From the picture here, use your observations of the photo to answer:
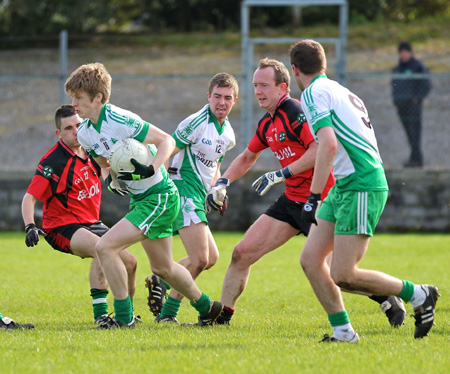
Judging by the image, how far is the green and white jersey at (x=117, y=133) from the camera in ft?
20.2

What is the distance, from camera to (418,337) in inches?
224

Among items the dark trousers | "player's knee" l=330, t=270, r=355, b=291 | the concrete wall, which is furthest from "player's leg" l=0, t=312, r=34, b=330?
the dark trousers

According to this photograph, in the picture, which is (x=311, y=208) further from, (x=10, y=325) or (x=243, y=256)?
(x=10, y=325)

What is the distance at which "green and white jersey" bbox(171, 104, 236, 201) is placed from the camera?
7.17 metres

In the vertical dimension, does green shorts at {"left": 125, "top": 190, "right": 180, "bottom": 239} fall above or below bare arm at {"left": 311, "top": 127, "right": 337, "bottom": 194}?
below

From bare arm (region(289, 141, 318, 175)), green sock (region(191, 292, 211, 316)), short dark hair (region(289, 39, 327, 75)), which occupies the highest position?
short dark hair (region(289, 39, 327, 75))

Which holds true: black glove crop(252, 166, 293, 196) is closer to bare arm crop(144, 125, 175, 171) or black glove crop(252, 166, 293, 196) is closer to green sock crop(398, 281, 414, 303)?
bare arm crop(144, 125, 175, 171)

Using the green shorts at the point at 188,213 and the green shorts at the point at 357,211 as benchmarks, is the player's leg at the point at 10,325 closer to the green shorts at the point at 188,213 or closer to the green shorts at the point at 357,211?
the green shorts at the point at 188,213

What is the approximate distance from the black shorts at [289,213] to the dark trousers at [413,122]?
29.8 ft

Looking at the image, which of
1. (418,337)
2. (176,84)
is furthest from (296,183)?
(176,84)

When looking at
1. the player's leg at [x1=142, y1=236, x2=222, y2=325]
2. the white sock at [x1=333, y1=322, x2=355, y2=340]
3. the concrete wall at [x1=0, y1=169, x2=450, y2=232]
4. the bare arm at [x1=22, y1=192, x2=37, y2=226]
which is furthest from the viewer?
the concrete wall at [x1=0, y1=169, x2=450, y2=232]

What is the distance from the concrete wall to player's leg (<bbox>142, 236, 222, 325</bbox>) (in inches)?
337

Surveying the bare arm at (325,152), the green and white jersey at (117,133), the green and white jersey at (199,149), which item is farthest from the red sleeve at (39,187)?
the bare arm at (325,152)

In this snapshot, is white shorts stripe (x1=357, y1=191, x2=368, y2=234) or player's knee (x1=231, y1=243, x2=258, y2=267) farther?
player's knee (x1=231, y1=243, x2=258, y2=267)
